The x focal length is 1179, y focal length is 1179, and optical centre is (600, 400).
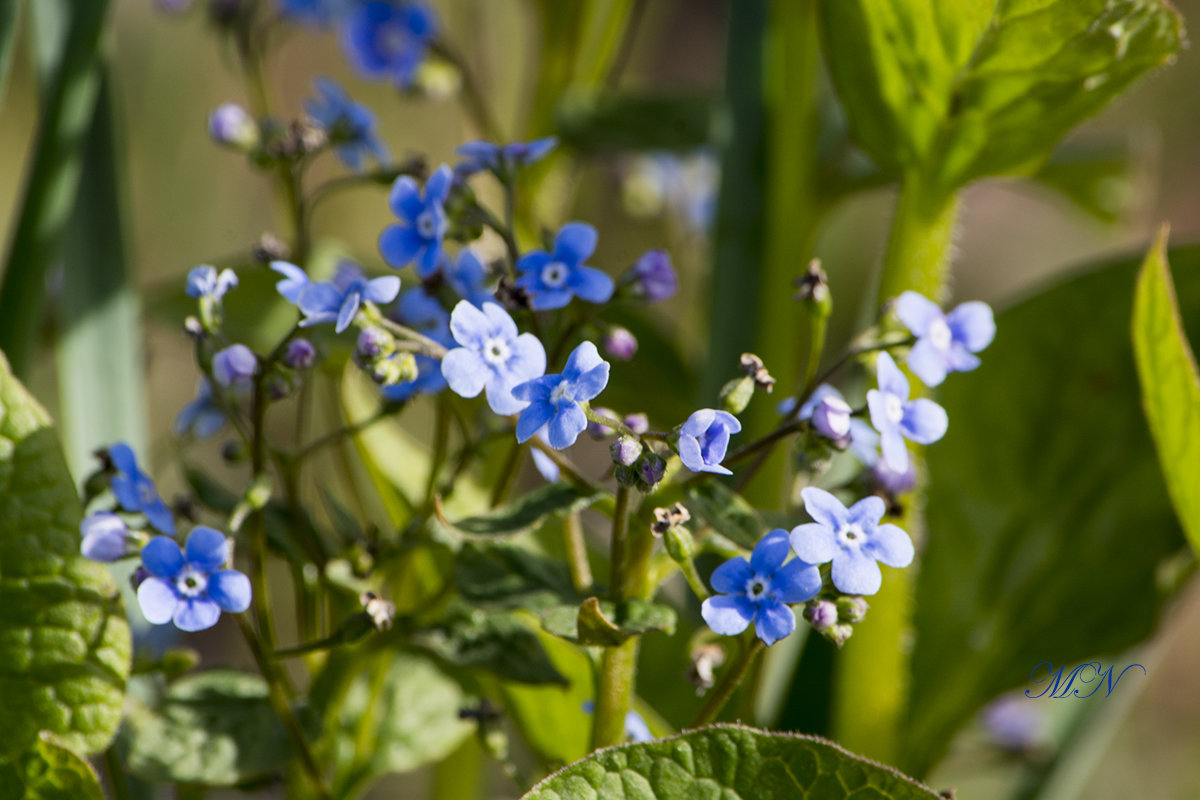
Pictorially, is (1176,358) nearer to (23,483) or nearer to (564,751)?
(564,751)

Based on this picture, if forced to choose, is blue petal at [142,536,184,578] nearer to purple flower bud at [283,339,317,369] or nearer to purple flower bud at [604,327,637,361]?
purple flower bud at [283,339,317,369]

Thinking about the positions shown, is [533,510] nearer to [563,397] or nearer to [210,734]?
[563,397]

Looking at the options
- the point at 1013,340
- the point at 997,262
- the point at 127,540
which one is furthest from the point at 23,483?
the point at 997,262

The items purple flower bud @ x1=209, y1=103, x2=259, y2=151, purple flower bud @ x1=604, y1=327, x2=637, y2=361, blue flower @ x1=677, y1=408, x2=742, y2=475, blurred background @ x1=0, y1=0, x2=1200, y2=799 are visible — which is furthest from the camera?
blurred background @ x1=0, y1=0, x2=1200, y2=799

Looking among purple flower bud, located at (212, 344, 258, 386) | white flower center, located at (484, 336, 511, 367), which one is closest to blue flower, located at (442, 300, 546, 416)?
white flower center, located at (484, 336, 511, 367)

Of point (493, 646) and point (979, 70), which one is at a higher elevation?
point (979, 70)

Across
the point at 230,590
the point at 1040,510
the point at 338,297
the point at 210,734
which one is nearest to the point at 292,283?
the point at 338,297

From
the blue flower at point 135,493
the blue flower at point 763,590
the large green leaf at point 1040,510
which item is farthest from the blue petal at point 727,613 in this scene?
the large green leaf at point 1040,510
